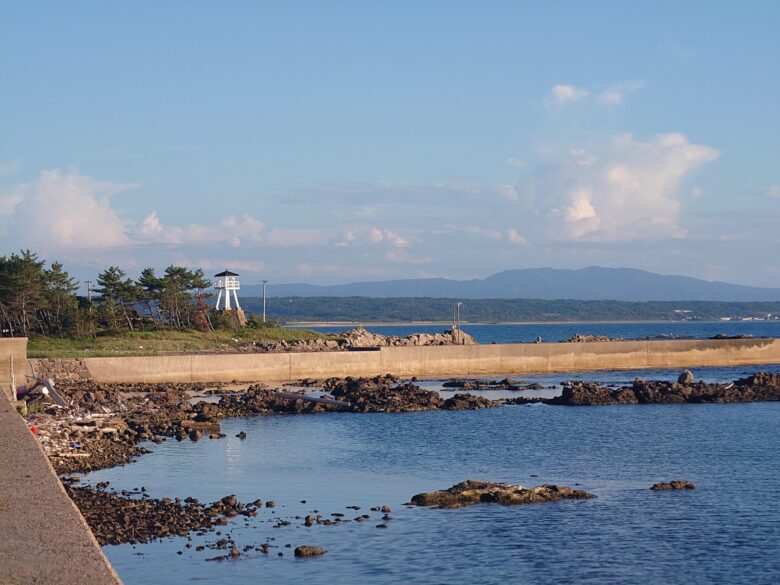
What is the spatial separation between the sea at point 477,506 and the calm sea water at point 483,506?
Answer: 0.15 ft

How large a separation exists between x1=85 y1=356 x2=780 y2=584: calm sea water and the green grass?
1800 cm

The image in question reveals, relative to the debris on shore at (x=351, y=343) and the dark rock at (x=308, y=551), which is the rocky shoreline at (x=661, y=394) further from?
the dark rock at (x=308, y=551)

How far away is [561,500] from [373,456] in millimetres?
7865

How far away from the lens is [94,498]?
1911cm

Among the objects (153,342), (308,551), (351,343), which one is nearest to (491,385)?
(351,343)

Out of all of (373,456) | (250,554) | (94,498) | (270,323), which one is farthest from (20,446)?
(270,323)

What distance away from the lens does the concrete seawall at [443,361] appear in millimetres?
47719

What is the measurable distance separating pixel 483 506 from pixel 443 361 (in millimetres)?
37114

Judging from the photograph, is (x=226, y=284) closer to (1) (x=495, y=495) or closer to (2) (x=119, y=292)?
(2) (x=119, y=292)

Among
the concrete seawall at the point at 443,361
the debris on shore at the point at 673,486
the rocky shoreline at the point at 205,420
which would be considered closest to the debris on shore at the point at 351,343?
the concrete seawall at the point at 443,361

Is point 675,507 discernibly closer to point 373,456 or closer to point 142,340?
point 373,456

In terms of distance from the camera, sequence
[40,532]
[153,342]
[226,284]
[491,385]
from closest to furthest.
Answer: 1. [40,532]
2. [491,385]
3. [153,342]
4. [226,284]

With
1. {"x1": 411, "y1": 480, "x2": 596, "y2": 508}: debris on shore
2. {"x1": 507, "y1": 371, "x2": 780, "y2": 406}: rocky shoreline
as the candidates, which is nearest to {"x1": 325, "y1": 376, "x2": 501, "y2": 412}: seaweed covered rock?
{"x1": 507, "y1": 371, "x2": 780, "y2": 406}: rocky shoreline

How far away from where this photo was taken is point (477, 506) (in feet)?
64.7
